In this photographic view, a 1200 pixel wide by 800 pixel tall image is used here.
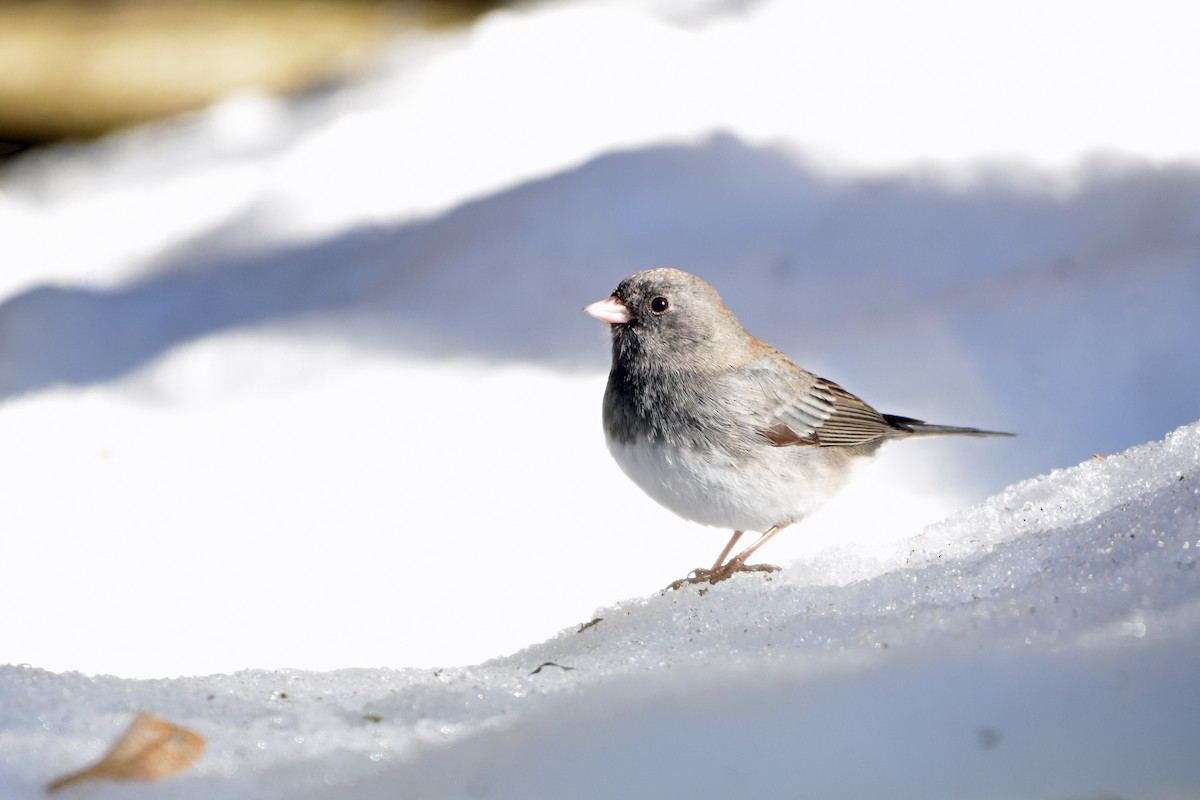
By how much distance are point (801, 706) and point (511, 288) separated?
6.43 ft

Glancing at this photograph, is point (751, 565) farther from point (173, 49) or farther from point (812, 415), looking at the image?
point (173, 49)

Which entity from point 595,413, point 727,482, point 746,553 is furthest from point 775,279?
A: point 727,482

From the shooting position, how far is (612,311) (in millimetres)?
2135

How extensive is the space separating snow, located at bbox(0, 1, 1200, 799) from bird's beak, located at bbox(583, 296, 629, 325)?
1.61 ft

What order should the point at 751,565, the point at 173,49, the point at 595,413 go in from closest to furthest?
the point at 751,565 < the point at 595,413 < the point at 173,49

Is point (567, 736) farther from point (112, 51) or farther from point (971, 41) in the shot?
point (112, 51)

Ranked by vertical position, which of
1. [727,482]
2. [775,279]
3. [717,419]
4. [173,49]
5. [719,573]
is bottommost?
[719,573]

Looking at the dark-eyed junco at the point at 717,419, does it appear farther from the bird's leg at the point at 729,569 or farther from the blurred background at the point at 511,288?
the blurred background at the point at 511,288

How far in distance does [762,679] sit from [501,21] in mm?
3453

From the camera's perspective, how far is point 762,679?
123 centimetres

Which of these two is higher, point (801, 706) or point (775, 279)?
point (775, 279)

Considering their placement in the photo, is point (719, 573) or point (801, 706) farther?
point (719, 573)

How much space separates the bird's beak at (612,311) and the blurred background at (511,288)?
0.52ft

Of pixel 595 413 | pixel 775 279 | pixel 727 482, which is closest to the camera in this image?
pixel 727 482
